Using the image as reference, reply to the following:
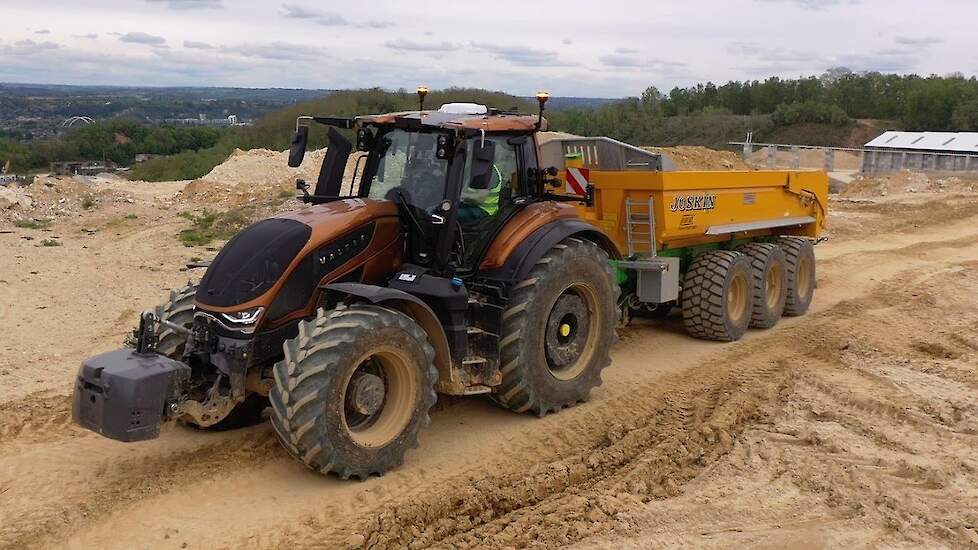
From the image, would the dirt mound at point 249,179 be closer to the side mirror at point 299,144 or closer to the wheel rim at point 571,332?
the side mirror at point 299,144

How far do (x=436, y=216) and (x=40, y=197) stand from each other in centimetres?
1665

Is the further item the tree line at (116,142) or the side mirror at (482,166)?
the tree line at (116,142)

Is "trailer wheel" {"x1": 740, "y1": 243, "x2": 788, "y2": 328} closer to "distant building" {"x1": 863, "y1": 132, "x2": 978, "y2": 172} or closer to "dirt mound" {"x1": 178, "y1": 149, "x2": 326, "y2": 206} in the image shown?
"dirt mound" {"x1": 178, "y1": 149, "x2": 326, "y2": 206}

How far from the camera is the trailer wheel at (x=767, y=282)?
9.53 meters

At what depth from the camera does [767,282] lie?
974 centimetres

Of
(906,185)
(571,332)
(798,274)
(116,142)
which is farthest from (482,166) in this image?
(116,142)

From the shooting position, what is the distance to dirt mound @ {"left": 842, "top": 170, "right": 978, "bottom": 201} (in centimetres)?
2373

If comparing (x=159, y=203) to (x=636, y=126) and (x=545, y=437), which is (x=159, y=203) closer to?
(x=545, y=437)

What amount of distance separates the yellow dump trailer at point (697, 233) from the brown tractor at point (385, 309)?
109 cm

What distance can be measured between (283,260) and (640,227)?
160 inches

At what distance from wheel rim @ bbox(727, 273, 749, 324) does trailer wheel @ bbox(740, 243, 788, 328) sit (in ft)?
0.56

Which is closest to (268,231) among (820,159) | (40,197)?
(40,197)

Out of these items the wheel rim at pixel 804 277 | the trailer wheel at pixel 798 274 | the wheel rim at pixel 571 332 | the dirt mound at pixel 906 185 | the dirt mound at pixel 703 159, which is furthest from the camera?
the dirt mound at pixel 906 185

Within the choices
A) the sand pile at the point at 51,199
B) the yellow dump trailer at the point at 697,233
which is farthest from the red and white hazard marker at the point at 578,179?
the sand pile at the point at 51,199
